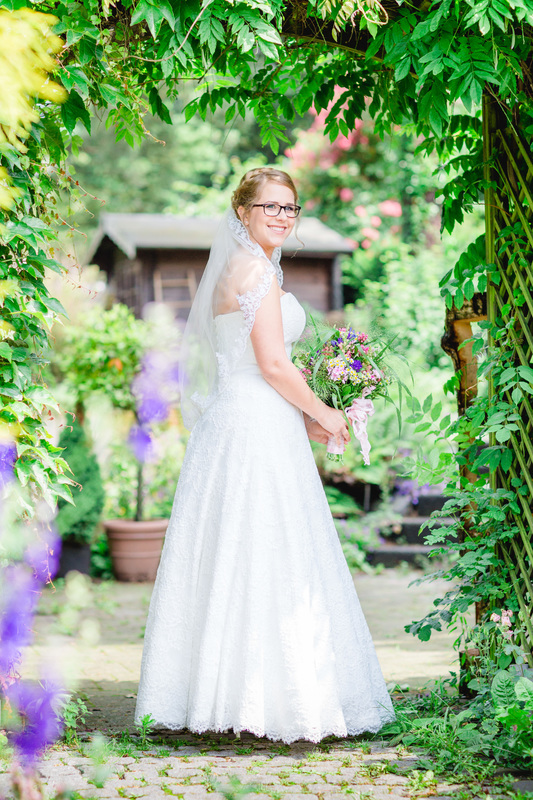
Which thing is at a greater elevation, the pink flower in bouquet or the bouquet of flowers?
the pink flower in bouquet

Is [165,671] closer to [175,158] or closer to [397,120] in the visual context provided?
[397,120]

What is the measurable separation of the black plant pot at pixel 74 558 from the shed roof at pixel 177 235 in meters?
5.16

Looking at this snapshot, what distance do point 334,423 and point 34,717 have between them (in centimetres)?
171

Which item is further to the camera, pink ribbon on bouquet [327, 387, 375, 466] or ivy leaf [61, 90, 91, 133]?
pink ribbon on bouquet [327, 387, 375, 466]

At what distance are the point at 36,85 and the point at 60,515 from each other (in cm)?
536

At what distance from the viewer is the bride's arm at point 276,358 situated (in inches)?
129

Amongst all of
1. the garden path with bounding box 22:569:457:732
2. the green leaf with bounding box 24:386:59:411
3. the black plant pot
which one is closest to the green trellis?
the garden path with bounding box 22:569:457:732

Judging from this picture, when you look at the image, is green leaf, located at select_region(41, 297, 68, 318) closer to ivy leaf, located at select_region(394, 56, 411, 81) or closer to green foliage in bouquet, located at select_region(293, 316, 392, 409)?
green foliage in bouquet, located at select_region(293, 316, 392, 409)

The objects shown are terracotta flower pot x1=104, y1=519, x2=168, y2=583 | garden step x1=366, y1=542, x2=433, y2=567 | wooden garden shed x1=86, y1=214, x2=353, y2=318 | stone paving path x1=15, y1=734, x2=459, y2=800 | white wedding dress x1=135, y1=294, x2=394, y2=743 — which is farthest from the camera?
wooden garden shed x1=86, y1=214, x2=353, y2=318

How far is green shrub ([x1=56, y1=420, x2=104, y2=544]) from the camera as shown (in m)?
7.56

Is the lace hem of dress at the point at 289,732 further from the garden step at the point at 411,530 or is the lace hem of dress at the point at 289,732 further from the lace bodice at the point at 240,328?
the garden step at the point at 411,530

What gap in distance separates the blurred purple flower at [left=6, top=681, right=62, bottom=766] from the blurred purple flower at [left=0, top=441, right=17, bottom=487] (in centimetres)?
86

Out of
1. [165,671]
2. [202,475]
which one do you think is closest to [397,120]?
[202,475]

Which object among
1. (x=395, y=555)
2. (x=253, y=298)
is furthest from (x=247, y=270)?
(x=395, y=555)
